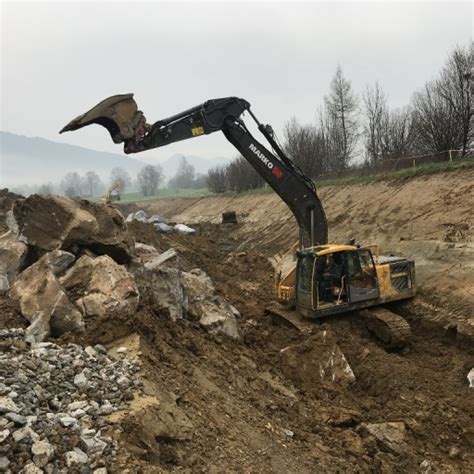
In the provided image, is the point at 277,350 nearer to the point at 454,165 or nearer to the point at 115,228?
the point at 115,228

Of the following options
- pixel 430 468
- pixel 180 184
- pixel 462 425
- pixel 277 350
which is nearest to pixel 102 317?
pixel 277 350

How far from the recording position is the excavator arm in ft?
28.2

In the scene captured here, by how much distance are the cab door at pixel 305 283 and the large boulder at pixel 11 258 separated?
4927 mm

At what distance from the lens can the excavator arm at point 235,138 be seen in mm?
8609

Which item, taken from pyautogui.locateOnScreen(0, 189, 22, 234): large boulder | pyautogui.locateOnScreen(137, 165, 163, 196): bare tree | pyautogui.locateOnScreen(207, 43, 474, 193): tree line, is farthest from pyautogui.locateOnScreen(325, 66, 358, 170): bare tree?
pyautogui.locateOnScreen(137, 165, 163, 196): bare tree

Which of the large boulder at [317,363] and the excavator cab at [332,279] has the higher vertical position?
the excavator cab at [332,279]

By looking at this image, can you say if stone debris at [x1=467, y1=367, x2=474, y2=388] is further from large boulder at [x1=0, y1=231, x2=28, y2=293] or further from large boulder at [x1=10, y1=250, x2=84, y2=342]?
large boulder at [x1=0, y1=231, x2=28, y2=293]

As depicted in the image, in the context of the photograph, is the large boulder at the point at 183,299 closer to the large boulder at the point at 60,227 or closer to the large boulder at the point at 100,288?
the large boulder at the point at 100,288

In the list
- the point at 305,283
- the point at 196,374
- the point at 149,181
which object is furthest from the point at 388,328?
the point at 149,181

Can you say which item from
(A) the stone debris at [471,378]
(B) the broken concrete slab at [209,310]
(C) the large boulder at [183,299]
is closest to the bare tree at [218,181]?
(B) the broken concrete slab at [209,310]

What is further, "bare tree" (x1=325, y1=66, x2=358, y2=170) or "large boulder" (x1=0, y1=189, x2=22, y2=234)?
"bare tree" (x1=325, y1=66, x2=358, y2=170)

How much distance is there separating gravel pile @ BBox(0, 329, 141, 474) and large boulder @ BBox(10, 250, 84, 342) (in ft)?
0.87

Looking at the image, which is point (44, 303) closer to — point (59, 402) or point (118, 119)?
point (59, 402)

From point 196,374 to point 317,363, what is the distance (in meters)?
2.35
